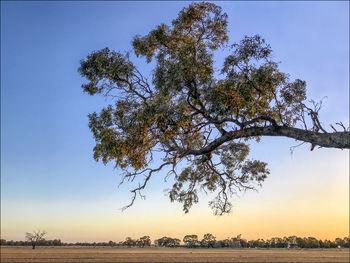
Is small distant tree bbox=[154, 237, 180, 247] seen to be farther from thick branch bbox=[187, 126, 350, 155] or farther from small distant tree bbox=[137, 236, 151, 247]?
thick branch bbox=[187, 126, 350, 155]

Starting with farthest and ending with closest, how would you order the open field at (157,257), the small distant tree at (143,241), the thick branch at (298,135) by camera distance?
the small distant tree at (143,241) → the open field at (157,257) → the thick branch at (298,135)

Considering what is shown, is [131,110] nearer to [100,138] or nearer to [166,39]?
[100,138]

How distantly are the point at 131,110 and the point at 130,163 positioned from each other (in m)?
1.66

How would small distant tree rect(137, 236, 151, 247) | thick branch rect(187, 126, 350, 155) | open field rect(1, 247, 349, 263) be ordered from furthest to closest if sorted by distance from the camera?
small distant tree rect(137, 236, 151, 247), open field rect(1, 247, 349, 263), thick branch rect(187, 126, 350, 155)

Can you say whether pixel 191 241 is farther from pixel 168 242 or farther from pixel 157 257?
pixel 157 257

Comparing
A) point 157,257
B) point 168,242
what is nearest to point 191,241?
point 168,242

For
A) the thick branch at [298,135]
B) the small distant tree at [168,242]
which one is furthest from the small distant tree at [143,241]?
the thick branch at [298,135]

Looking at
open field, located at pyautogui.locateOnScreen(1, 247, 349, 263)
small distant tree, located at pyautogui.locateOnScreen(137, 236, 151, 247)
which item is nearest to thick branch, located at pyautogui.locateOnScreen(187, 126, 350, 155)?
open field, located at pyautogui.locateOnScreen(1, 247, 349, 263)

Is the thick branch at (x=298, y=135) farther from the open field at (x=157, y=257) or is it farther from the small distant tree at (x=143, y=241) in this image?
the small distant tree at (x=143, y=241)

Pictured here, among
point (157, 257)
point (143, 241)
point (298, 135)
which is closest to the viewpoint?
point (298, 135)

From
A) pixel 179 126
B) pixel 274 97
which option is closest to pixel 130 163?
pixel 179 126

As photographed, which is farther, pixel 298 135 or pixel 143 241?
pixel 143 241

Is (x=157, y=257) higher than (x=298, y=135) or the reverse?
the reverse

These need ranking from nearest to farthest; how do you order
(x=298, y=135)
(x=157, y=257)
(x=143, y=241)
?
(x=298, y=135) → (x=157, y=257) → (x=143, y=241)
